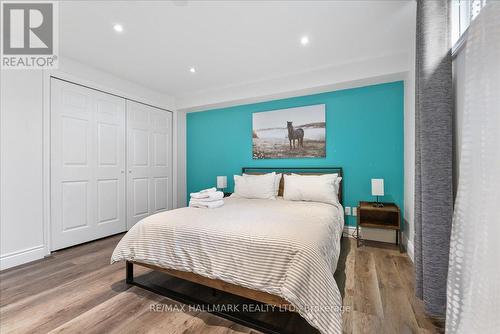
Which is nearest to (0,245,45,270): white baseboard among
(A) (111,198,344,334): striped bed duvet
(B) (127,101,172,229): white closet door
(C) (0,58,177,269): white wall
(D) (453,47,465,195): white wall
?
(C) (0,58,177,269): white wall

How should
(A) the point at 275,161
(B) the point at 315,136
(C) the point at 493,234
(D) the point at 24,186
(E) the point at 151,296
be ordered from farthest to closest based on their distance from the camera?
1. (A) the point at 275,161
2. (B) the point at 315,136
3. (D) the point at 24,186
4. (E) the point at 151,296
5. (C) the point at 493,234

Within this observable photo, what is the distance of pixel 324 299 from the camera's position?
50.4 inches

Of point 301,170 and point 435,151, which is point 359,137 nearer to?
point 301,170

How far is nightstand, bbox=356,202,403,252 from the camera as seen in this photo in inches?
107

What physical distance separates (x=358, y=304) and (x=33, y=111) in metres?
3.91

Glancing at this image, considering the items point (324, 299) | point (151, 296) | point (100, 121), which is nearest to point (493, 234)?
point (324, 299)

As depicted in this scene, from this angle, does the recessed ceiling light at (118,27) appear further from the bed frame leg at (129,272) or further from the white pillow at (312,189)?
the white pillow at (312,189)

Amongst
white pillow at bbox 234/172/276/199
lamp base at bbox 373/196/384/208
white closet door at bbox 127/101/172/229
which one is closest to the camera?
lamp base at bbox 373/196/384/208

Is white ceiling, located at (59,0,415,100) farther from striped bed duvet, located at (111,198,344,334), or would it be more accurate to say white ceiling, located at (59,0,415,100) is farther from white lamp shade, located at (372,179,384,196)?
striped bed duvet, located at (111,198,344,334)

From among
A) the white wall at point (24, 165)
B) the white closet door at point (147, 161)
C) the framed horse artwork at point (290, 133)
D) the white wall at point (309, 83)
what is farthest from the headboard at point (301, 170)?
the white wall at point (24, 165)

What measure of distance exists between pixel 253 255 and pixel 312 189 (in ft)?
5.57

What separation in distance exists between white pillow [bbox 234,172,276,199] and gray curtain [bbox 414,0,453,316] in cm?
198

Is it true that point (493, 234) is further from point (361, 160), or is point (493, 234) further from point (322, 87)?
point (322, 87)

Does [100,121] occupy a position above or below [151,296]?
above
